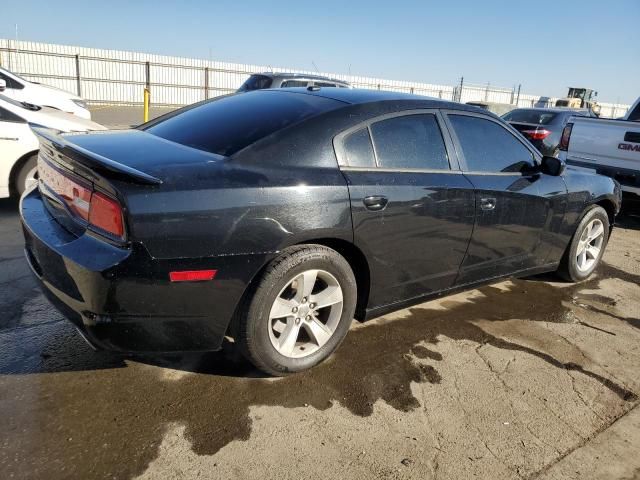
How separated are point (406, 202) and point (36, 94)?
8.54 meters

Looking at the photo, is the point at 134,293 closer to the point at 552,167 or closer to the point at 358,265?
the point at 358,265

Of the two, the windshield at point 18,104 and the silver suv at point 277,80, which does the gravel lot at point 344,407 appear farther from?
the silver suv at point 277,80

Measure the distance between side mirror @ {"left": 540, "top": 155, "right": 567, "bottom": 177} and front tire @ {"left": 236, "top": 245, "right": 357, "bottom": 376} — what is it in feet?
6.94

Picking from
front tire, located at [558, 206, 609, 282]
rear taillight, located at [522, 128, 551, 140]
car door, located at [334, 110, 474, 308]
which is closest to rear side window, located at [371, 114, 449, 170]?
car door, located at [334, 110, 474, 308]

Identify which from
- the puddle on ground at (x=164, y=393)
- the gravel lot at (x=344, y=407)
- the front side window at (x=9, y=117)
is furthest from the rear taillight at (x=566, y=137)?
the front side window at (x=9, y=117)

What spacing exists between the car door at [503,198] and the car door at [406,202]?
15 cm

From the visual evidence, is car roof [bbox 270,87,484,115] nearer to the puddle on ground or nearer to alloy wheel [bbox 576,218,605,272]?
the puddle on ground

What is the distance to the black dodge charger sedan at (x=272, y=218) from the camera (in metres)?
2.29

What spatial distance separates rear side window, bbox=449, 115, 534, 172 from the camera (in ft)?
11.6

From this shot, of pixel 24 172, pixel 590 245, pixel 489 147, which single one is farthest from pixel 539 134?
pixel 24 172

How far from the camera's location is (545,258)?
4.25m

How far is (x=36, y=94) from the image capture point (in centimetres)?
909

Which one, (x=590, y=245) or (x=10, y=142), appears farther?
(x=10, y=142)

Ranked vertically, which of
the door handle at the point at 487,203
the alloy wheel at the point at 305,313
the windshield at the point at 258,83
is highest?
the windshield at the point at 258,83
